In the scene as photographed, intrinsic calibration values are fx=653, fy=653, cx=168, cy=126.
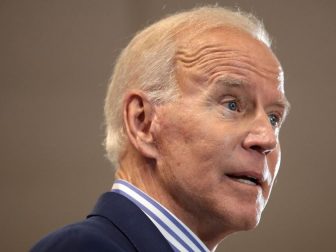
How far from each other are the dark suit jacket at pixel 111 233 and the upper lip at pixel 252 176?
189mm

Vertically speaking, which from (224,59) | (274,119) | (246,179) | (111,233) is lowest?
(111,233)

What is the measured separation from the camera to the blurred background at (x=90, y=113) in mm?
2602

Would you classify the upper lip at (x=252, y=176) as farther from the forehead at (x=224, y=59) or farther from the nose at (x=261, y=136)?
the forehead at (x=224, y=59)

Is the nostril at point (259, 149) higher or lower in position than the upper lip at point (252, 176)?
higher

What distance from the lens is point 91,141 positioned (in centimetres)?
266

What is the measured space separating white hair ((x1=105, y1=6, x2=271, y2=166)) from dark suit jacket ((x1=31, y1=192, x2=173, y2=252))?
0.68 ft

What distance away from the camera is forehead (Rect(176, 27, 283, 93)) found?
4.35 feet

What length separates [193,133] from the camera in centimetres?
128

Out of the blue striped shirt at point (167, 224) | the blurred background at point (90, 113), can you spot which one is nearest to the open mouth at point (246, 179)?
the blue striped shirt at point (167, 224)

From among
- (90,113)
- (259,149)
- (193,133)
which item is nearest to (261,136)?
(259,149)

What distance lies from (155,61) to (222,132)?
0.22m

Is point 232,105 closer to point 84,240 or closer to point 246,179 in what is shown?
point 246,179

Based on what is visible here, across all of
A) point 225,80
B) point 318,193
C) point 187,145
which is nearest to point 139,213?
point 187,145

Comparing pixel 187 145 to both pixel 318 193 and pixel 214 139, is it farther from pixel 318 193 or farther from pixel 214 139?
pixel 318 193
